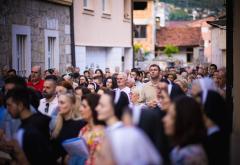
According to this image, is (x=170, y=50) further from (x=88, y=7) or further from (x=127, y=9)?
(x=88, y=7)

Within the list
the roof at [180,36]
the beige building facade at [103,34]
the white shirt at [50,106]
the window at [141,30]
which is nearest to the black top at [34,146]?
the white shirt at [50,106]

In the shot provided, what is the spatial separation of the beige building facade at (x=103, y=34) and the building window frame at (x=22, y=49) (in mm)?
5422

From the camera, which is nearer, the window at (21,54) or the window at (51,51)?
the window at (21,54)

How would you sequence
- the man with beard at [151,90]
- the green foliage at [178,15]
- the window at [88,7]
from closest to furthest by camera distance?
1. the man with beard at [151,90]
2. the window at [88,7]
3. the green foliage at [178,15]

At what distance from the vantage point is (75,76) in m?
20.3

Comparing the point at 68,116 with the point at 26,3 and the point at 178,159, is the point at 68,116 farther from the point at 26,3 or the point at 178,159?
the point at 26,3

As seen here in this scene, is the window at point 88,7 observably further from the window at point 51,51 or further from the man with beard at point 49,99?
the man with beard at point 49,99

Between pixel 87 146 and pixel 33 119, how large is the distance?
→ 0.71m

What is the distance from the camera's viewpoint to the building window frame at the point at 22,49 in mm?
20266

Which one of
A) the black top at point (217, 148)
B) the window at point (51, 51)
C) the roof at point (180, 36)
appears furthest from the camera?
the roof at point (180, 36)

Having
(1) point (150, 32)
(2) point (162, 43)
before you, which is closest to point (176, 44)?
(2) point (162, 43)

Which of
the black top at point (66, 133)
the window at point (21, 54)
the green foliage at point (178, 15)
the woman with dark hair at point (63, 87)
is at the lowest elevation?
the black top at point (66, 133)

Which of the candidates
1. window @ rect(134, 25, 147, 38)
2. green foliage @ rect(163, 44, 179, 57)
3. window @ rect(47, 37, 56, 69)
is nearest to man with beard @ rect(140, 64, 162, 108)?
window @ rect(47, 37, 56, 69)

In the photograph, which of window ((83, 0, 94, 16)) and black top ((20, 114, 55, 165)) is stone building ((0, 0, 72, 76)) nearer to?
window ((83, 0, 94, 16))
